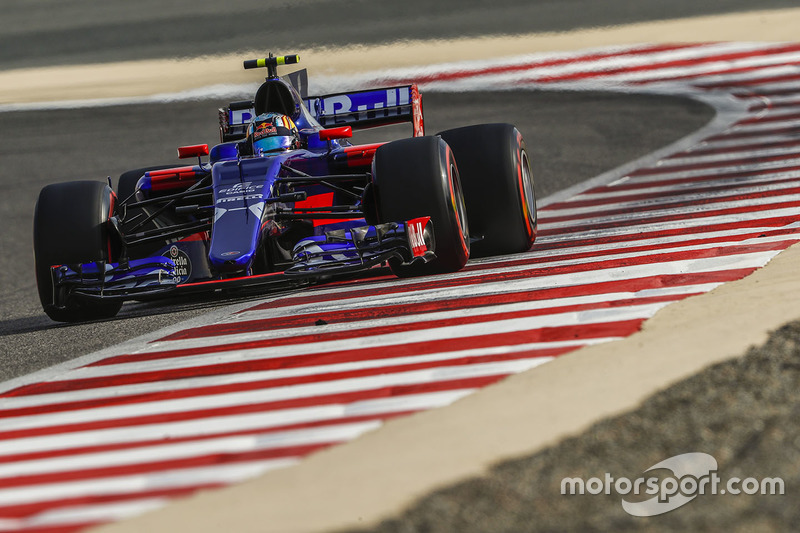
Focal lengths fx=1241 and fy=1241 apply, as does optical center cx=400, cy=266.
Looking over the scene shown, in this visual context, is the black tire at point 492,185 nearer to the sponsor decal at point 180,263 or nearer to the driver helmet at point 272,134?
the driver helmet at point 272,134

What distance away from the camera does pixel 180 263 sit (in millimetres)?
7195

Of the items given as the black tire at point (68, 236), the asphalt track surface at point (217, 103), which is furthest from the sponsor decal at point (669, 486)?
the asphalt track surface at point (217, 103)

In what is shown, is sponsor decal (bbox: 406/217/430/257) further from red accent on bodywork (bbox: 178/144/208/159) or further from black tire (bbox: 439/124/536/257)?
red accent on bodywork (bbox: 178/144/208/159)

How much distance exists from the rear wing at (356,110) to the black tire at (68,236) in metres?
1.97

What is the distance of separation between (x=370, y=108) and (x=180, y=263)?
272 centimetres

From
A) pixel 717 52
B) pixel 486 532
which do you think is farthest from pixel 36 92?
pixel 486 532

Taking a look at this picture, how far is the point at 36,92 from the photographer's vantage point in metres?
19.6

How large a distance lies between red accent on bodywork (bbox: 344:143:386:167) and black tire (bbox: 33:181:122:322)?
60.5 inches

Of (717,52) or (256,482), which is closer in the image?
(256,482)

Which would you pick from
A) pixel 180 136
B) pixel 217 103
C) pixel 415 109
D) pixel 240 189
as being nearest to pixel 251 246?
pixel 240 189

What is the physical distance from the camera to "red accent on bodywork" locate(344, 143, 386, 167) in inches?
307

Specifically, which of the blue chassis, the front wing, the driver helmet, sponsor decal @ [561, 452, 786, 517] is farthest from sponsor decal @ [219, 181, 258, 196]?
sponsor decal @ [561, 452, 786, 517]

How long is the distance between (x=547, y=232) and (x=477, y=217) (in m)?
1.82

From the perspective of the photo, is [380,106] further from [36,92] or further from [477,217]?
[36,92]
